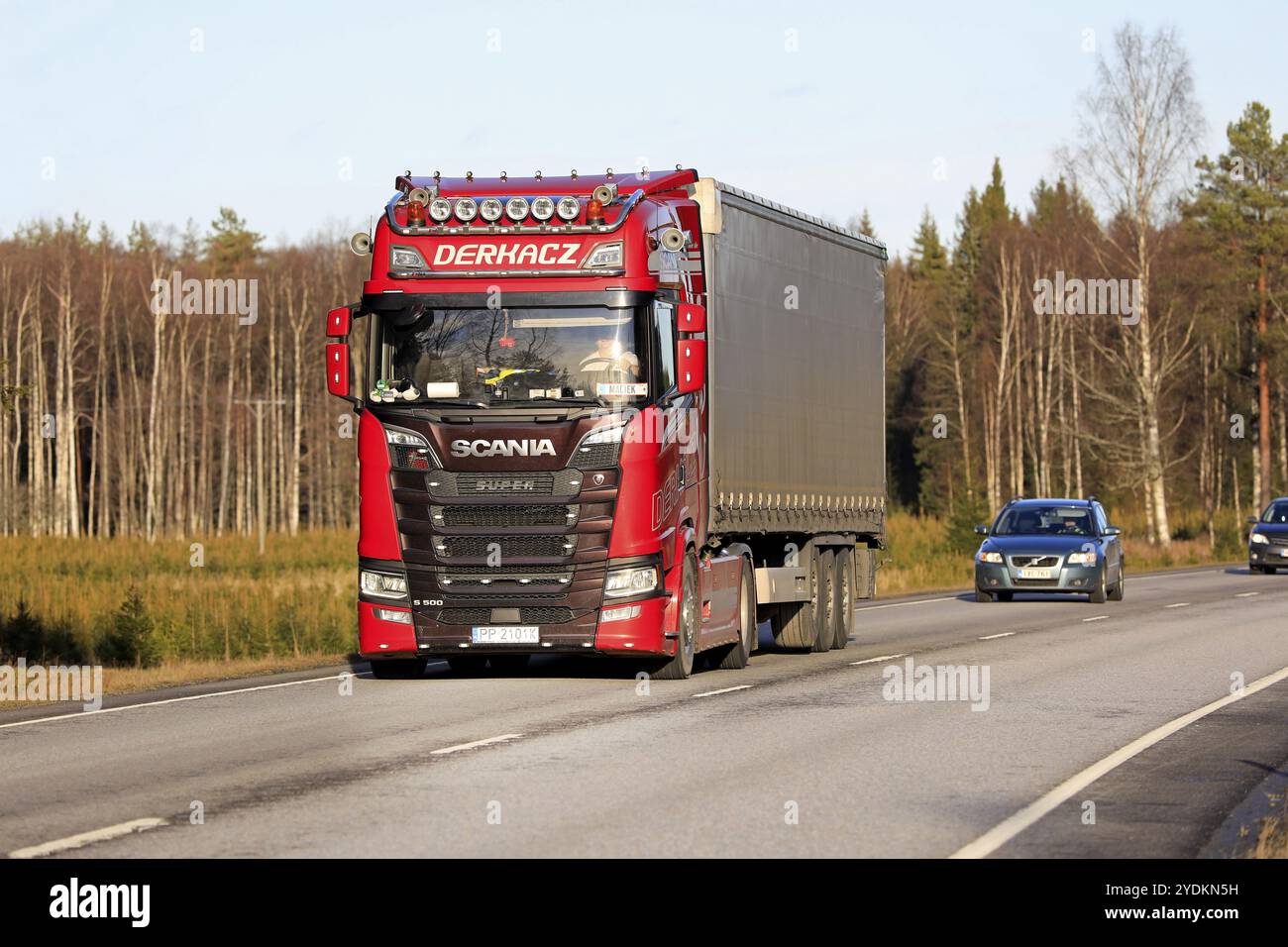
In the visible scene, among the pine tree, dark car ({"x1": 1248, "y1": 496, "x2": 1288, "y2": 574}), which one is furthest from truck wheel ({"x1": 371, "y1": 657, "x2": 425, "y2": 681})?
the pine tree

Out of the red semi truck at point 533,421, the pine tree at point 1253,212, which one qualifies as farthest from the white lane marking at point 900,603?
the pine tree at point 1253,212

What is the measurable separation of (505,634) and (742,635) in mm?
3637

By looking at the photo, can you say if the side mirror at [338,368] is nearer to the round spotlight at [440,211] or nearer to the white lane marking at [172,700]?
the round spotlight at [440,211]

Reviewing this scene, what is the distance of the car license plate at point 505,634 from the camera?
17.1 metres

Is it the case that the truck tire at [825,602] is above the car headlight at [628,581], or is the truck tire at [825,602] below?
below

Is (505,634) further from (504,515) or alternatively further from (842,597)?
(842,597)

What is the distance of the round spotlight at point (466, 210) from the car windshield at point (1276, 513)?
116ft

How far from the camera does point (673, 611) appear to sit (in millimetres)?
17391

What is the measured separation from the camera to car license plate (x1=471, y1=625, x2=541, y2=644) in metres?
17.1

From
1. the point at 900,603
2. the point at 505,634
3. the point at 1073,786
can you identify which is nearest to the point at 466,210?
the point at 505,634

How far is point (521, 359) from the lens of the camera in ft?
56.3
